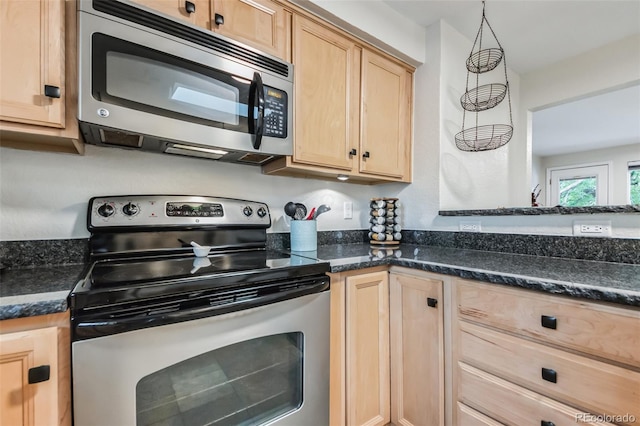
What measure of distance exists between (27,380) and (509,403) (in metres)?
1.43

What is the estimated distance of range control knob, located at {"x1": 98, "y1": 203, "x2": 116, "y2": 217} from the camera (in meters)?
1.14

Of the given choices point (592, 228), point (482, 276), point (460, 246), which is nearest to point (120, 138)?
point (482, 276)

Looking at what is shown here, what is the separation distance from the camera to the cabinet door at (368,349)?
1.28 meters

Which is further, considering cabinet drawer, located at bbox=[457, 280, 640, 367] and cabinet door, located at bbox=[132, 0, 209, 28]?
cabinet door, located at bbox=[132, 0, 209, 28]

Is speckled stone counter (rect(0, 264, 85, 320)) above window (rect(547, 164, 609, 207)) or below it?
below

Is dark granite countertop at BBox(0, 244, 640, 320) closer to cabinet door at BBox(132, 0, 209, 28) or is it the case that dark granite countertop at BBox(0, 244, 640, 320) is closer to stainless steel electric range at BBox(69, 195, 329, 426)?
stainless steel electric range at BBox(69, 195, 329, 426)

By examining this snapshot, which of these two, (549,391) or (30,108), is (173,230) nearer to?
(30,108)

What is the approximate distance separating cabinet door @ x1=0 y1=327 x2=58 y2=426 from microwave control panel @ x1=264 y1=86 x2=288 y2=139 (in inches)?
40.6

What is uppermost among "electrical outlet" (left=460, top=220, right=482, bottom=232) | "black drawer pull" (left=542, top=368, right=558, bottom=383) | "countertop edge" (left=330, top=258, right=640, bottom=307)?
"electrical outlet" (left=460, top=220, right=482, bottom=232)

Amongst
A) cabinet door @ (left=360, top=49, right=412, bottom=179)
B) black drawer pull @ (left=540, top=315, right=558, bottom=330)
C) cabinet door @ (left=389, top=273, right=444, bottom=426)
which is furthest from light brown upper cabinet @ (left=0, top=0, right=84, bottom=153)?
black drawer pull @ (left=540, top=315, right=558, bottom=330)

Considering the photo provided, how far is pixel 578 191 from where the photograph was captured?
532 centimetres

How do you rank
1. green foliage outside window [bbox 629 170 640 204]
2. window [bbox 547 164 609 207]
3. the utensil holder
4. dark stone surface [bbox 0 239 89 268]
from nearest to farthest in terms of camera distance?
1. dark stone surface [bbox 0 239 89 268]
2. the utensil holder
3. green foliage outside window [bbox 629 170 640 204]
4. window [bbox 547 164 609 207]

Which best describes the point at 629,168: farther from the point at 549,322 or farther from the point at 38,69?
the point at 38,69

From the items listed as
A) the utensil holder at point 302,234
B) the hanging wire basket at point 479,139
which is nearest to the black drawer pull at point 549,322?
the utensil holder at point 302,234
